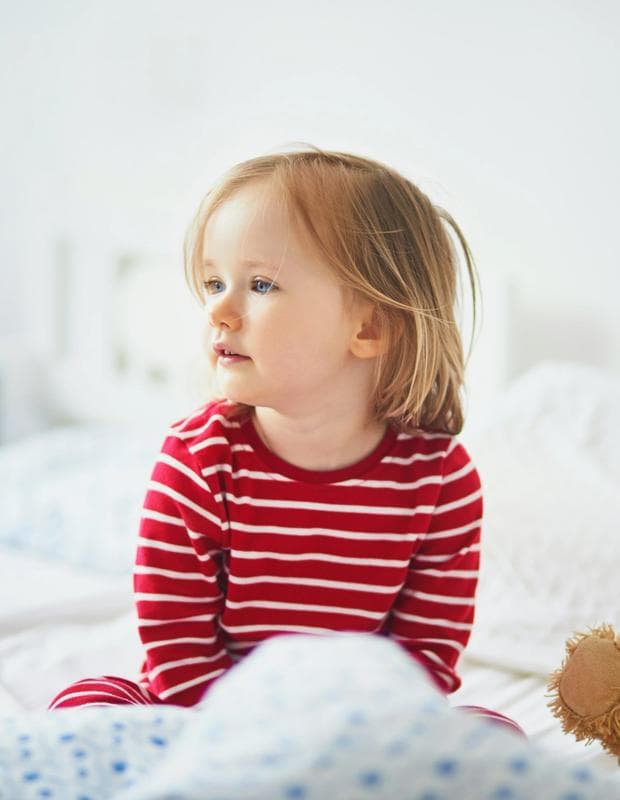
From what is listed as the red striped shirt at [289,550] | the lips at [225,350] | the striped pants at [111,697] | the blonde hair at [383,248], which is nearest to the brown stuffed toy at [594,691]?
the striped pants at [111,697]

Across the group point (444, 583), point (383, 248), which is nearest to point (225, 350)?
point (383, 248)

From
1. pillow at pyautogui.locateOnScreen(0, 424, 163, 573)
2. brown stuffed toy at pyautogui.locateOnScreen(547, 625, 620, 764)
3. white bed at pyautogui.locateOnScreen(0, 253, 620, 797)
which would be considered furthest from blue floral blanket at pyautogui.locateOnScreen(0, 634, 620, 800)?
pillow at pyautogui.locateOnScreen(0, 424, 163, 573)

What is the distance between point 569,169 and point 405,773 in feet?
4.91

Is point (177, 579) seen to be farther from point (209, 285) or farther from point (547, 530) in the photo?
point (547, 530)

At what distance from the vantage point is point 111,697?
39.4 inches

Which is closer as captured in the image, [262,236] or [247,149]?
[262,236]

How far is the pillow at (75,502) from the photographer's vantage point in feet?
5.51

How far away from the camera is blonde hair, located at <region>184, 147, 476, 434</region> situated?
39.1 inches

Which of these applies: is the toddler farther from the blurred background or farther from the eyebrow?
the blurred background

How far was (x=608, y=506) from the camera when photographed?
138 centimetres

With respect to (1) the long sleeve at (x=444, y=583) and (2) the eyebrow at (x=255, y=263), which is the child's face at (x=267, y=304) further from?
(1) the long sleeve at (x=444, y=583)

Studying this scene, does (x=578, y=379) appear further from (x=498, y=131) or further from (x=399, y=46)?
(x=399, y=46)

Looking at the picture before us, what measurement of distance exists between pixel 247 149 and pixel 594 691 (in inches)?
61.4

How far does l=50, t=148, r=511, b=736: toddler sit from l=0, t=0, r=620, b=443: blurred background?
0.74 feet
